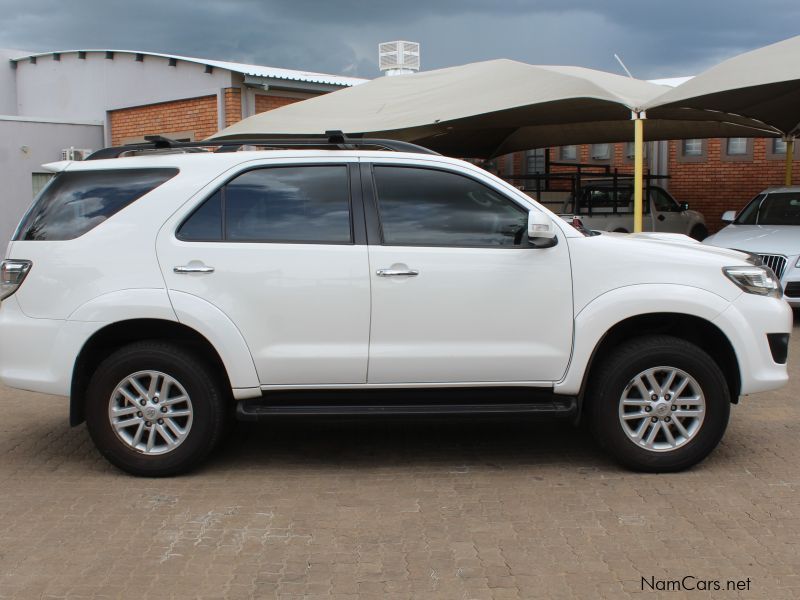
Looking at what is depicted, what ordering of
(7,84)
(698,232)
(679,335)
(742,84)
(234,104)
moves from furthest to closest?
(7,84), (698,232), (234,104), (742,84), (679,335)

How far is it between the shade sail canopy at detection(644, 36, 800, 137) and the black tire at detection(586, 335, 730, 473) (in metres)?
7.99

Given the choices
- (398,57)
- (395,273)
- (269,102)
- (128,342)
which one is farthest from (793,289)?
(398,57)

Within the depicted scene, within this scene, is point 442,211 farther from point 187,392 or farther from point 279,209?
point 187,392

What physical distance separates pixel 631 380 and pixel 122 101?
17341 mm

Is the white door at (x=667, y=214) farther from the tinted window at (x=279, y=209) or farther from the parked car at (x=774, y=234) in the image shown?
the tinted window at (x=279, y=209)

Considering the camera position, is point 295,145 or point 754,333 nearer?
point 754,333

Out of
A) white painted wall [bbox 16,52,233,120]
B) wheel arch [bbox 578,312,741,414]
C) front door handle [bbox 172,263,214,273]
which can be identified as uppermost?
white painted wall [bbox 16,52,233,120]

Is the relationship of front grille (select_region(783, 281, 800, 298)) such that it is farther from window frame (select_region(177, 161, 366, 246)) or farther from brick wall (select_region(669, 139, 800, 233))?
brick wall (select_region(669, 139, 800, 233))

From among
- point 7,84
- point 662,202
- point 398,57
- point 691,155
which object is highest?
point 398,57

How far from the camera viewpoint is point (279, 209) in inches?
218

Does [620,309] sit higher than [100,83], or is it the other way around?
[100,83]

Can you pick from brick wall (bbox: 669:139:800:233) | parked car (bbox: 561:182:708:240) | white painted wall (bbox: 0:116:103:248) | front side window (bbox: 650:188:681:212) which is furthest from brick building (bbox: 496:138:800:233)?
white painted wall (bbox: 0:116:103:248)

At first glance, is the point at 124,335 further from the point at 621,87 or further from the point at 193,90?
the point at 193,90

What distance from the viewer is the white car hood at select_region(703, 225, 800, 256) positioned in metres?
11.6
